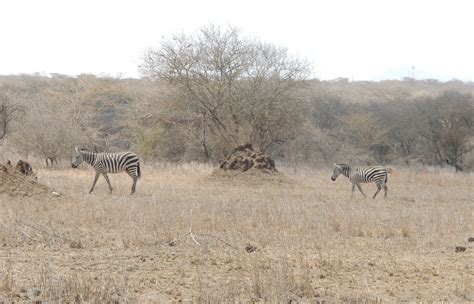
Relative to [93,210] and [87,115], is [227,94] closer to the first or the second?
[87,115]

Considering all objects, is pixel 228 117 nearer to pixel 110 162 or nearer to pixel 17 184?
pixel 110 162

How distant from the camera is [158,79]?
101ft

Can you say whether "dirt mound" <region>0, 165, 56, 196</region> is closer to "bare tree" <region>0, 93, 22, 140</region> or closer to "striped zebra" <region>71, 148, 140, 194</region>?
"striped zebra" <region>71, 148, 140, 194</region>

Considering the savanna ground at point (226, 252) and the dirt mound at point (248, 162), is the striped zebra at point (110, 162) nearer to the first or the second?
the savanna ground at point (226, 252)

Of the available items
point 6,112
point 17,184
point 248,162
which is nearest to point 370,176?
point 248,162

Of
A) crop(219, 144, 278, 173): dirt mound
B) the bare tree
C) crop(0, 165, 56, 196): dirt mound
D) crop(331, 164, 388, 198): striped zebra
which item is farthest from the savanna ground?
the bare tree

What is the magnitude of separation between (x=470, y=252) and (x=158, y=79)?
959 inches

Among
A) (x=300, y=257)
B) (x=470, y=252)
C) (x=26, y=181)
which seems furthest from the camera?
(x=26, y=181)

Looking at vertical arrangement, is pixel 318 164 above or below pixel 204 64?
below

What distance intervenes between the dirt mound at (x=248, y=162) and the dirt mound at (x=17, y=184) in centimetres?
976

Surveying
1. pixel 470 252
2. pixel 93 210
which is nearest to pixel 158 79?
pixel 93 210

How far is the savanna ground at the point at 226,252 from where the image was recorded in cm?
576

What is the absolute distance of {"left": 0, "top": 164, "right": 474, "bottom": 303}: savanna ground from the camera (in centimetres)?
576

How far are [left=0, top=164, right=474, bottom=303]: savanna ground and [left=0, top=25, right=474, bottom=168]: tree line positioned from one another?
56.4 ft
